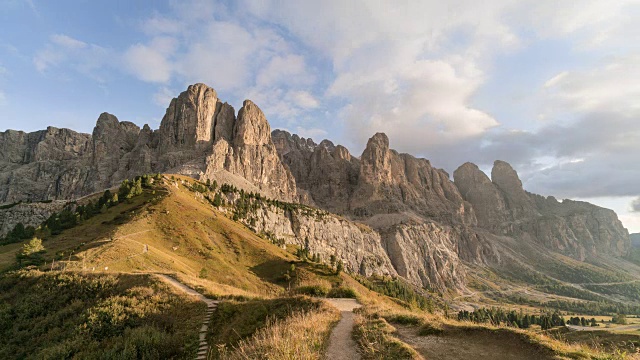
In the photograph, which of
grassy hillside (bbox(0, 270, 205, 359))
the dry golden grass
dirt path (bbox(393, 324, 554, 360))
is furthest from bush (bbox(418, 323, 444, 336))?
grassy hillside (bbox(0, 270, 205, 359))

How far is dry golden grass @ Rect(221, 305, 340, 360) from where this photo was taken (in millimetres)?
8750

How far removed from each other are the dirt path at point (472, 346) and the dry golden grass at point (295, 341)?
3852 mm

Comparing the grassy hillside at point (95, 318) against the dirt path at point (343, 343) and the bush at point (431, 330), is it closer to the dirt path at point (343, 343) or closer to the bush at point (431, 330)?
the dirt path at point (343, 343)

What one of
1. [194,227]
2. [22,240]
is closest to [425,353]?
[194,227]

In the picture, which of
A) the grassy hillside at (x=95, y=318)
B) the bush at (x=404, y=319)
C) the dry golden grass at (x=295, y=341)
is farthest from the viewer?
the grassy hillside at (x=95, y=318)

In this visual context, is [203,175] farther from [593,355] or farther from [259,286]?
[593,355]

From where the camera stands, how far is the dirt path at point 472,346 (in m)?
11.8

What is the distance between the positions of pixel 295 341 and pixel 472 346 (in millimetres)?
8194

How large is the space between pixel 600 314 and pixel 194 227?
851 ft

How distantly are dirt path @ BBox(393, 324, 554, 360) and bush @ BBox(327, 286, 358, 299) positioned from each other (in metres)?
11.0

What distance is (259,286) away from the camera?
6875cm

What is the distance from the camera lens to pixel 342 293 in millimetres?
26109

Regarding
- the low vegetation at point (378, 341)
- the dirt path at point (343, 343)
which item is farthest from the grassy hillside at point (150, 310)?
the dirt path at point (343, 343)

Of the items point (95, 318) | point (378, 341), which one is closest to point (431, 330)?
point (378, 341)
